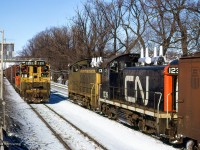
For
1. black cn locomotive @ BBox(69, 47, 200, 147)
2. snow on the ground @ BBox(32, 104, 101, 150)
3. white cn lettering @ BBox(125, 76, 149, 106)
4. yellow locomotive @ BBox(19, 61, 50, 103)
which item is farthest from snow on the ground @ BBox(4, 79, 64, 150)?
yellow locomotive @ BBox(19, 61, 50, 103)

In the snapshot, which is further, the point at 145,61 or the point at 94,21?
the point at 94,21

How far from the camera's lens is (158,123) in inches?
512

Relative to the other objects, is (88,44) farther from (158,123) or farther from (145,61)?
(158,123)

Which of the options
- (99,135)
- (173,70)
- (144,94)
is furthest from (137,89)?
(173,70)

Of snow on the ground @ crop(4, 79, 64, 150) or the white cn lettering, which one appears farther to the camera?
the white cn lettering

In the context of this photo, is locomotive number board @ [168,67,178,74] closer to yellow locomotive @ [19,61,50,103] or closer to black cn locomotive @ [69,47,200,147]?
black cn locomotive @ [69,47,200,147]

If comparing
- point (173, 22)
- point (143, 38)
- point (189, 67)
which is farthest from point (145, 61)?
point (143, 38)

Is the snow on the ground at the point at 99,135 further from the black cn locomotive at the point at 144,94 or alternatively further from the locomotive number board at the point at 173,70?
the locomotive number board at the point at 173,70

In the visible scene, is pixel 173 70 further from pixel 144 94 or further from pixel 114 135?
pixel 114 135

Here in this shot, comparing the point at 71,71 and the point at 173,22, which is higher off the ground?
the point at 173,22

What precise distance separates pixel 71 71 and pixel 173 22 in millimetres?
10391

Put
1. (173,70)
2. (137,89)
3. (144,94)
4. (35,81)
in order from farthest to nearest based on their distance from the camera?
1. (35,81)
2. (137,89)
3. (144,94)
4. (173,70)

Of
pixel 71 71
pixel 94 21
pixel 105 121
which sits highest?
pixel 94 21

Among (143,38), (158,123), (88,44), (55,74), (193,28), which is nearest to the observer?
(158,123)
